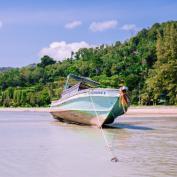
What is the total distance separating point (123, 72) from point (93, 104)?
71.1 m

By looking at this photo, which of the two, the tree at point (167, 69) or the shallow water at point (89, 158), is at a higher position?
the tree at point (167, 69)

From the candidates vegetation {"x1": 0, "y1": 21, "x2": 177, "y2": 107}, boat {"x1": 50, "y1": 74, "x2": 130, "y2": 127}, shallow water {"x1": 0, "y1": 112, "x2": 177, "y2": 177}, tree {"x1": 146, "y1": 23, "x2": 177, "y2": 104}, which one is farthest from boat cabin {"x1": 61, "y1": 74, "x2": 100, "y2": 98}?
tree {"x1": 146, "y1": 23, "x2": 177, "y2": 104}

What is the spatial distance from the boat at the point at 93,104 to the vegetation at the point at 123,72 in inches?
1152

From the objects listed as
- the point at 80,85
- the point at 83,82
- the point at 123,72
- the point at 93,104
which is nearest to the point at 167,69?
the point at 123,72

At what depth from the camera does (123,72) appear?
108 meters

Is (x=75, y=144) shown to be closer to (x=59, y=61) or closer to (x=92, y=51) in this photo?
(x=92, y=51)

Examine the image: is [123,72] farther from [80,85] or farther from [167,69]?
[80,85]

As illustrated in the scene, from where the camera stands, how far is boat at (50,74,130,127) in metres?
35.6

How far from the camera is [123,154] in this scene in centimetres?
1939

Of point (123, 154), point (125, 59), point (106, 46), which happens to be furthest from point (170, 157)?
point (106, 46)

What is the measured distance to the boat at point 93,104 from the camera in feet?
117


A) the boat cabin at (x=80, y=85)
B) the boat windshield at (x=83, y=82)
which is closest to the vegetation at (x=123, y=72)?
the boat windshield at (x=83, y=82)

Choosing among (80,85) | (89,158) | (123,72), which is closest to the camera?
(89,158)

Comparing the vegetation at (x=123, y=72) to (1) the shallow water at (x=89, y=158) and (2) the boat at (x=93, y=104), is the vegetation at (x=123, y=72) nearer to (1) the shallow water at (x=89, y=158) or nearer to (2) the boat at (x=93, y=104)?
(2) the boat at (x=93, y=104)
